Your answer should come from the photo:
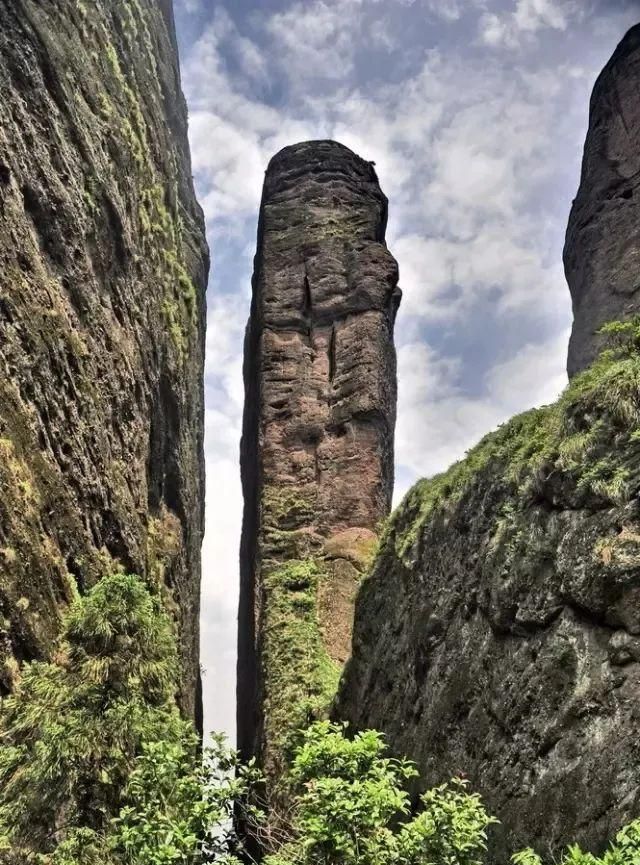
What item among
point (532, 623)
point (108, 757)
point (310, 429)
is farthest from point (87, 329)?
point (310, 429)

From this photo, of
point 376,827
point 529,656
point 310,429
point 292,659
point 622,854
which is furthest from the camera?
point 310,429

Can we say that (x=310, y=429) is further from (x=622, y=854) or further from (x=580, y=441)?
(x=622, y=854)

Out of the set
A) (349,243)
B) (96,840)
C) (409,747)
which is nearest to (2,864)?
(96,840)

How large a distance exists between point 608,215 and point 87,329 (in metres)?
18.6

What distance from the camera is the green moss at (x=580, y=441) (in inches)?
332

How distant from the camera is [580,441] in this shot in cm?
902

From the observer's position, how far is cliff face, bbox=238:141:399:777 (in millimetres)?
21641

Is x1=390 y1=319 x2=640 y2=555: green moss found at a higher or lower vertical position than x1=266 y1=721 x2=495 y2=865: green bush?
higher

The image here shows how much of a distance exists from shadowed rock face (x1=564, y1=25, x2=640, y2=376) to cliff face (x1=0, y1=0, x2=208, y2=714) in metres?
13.0

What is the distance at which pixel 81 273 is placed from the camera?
15.1 metres

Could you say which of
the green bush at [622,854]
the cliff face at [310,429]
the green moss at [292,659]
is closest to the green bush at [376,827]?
the green bush at [622,854]

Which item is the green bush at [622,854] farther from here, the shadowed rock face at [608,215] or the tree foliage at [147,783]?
the shadowed rock face at [608,215]

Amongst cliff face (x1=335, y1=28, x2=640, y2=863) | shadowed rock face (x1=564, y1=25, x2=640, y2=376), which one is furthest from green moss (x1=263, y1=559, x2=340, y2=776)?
shadowed rock face (x1=564, y1=25, x2=640, y2=376)

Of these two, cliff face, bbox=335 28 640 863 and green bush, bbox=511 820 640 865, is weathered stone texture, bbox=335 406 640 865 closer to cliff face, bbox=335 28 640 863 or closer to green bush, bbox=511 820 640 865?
cliff face, bbox=335 28 640 863
